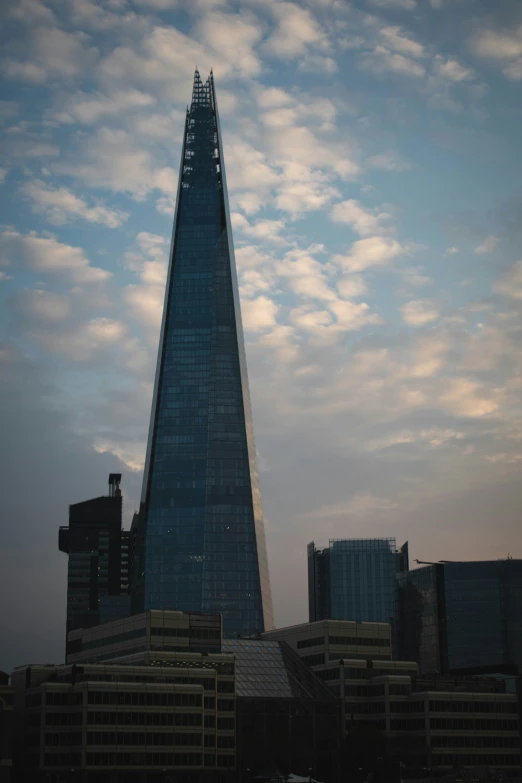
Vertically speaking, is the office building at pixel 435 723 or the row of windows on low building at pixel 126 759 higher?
the office building at pixel 435 723

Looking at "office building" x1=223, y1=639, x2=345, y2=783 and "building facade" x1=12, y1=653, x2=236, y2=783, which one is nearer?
"building facade" x1=12, y1=653, x2=236, y2=783

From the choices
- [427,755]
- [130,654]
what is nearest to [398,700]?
[427,755]

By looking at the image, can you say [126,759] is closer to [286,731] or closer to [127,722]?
[127,722]

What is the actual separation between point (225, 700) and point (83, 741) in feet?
86.2

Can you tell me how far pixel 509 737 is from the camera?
194 meters

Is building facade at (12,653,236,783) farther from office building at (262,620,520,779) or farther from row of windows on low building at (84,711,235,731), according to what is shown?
office building at (262,620,520,779)

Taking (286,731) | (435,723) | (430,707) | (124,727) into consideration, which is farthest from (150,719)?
(435,723)

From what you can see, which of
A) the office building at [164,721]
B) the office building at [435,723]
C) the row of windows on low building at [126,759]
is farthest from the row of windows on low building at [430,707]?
the row of windows on low building at [126,759]

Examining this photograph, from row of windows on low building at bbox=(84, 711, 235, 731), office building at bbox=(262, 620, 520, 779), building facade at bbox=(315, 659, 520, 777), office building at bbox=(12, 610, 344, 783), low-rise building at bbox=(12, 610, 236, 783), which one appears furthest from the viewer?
building facade at bbox=(315, 659, 520, 777)

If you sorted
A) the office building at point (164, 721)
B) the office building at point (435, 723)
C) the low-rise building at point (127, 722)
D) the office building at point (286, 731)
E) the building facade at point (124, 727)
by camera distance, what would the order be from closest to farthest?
the building facade at point (124, 727) → the low-rise building at point (127, 722) → the office building at point (164, 721) → the office building at point (286, 731) → the office building at point (435, 723)

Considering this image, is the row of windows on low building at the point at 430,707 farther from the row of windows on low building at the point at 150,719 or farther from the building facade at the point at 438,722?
the row of windows on low building at the point at 150,719

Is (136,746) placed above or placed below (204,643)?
below

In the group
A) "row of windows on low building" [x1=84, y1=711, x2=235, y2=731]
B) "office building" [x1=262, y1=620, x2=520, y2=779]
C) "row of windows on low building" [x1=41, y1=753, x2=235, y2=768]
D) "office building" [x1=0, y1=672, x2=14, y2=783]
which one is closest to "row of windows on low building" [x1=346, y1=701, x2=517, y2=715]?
"office building" [x1=262, y1=620, x2=520, y2=779]

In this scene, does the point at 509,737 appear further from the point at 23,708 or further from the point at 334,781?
the point at 23,708
